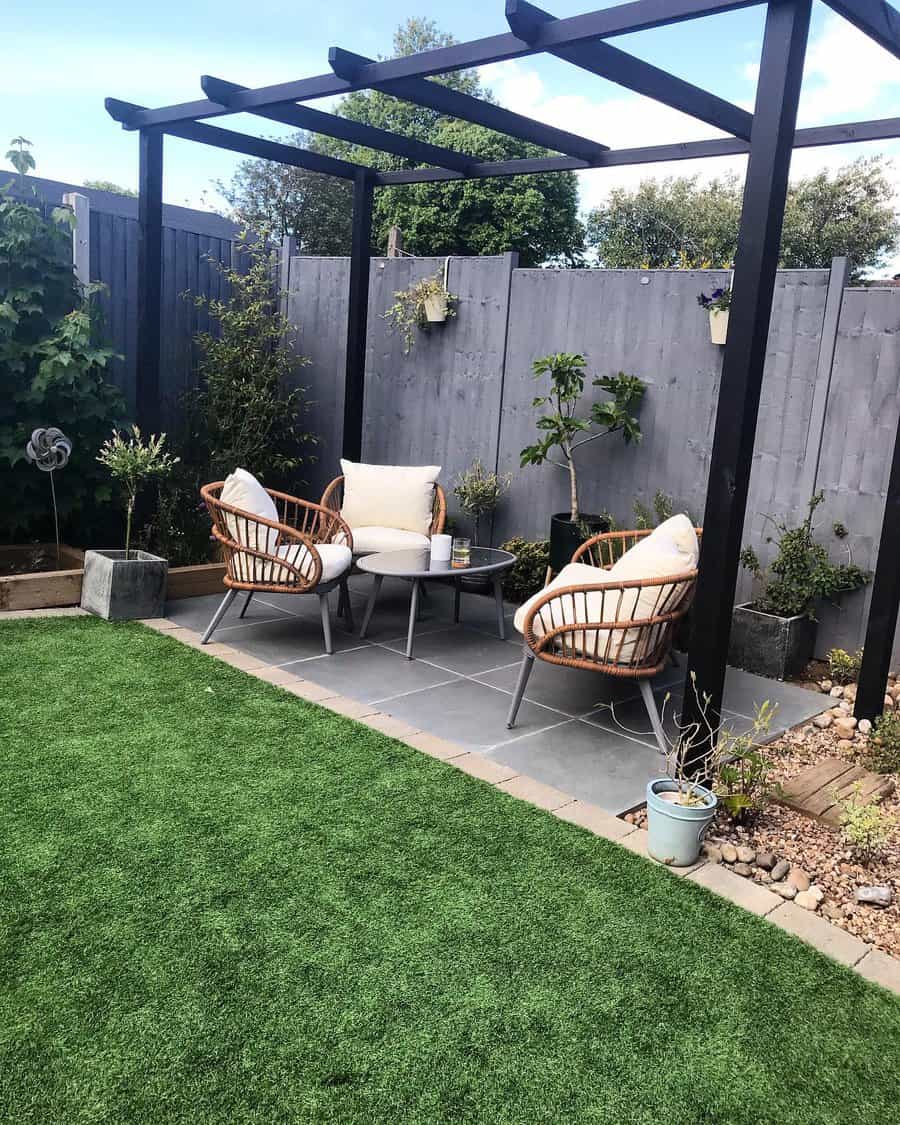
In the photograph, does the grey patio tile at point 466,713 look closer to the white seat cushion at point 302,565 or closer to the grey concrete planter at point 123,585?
Result: the white seat cushion at point 302,565

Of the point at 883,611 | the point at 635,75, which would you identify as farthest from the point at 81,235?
the point at 883,611

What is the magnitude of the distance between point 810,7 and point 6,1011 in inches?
129

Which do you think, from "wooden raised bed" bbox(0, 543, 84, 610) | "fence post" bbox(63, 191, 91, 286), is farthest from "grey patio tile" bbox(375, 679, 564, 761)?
"fence post" bbox(63, 191, 91, 286)

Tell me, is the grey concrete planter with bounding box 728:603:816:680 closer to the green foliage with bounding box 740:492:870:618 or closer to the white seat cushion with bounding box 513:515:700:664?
the green foliage with bounding box 740:492:870:618

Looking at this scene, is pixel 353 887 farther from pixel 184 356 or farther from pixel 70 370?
pixel 184 356

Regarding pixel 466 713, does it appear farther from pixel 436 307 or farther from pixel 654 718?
pixel 436 307

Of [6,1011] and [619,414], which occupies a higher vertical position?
[619,414]

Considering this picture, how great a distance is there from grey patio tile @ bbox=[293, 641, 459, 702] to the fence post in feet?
10.2

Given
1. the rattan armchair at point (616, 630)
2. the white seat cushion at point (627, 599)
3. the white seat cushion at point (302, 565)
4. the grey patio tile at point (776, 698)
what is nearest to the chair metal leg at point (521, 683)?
the rattan armchair at point (616, 630)

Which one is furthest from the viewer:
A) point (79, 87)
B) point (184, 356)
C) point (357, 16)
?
point (357, 16)

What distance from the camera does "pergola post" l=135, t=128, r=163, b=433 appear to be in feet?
17.5

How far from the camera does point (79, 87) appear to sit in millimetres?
23141

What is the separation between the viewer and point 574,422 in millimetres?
5277

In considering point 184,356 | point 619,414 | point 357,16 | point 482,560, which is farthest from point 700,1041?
point 357,16
